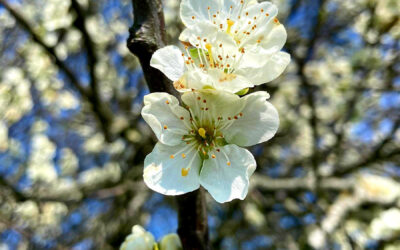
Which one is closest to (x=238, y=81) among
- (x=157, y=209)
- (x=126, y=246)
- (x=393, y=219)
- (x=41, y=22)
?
(x=126, y=246)

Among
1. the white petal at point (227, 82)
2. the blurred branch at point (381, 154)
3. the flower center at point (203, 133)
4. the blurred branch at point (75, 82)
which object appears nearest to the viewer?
the white petal at point (227, 82)

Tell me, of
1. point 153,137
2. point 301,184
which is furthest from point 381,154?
point 153,137

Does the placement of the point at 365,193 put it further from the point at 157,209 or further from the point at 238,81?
the point at 157,209

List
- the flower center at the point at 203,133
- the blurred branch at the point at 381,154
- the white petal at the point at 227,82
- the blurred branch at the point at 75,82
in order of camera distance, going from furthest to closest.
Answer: the blurred branch at the point at 75,82 → the blurred branch at the point at 381,154 → the flower center at the point at 203,133 → the white petal at the point at 227,82

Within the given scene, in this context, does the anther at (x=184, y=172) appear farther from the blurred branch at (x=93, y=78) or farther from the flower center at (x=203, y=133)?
the blurred branch at (x=93, y=78)

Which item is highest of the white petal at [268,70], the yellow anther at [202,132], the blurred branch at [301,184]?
the white petal at [268,70]

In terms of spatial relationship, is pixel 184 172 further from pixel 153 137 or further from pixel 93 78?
pixel 93 78

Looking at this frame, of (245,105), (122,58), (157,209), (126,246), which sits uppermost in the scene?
(245,105)

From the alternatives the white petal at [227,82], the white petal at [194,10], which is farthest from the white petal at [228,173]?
the white petal at [194,10]
